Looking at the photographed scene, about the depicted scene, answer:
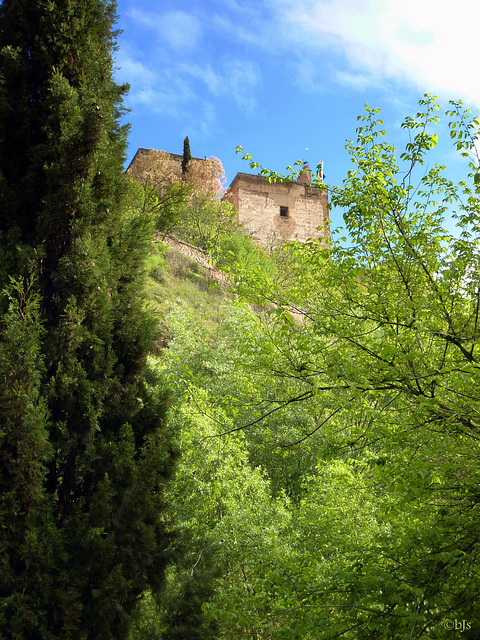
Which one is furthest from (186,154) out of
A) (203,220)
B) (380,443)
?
(380,443)

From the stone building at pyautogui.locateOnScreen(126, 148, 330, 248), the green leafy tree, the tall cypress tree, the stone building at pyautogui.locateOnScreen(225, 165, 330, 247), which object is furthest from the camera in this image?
the stone building at pyautogui.locateOnScreen(225, 165, 330, 247)

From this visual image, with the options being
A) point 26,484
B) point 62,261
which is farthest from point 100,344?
point 26,484

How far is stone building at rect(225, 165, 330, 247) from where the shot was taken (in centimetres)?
4097

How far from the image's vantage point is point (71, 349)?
5.07m

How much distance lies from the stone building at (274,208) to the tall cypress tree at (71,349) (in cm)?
3410

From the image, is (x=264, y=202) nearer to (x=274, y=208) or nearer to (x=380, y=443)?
(x=274, y=208)

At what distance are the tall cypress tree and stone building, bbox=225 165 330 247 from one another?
34097 millimetres

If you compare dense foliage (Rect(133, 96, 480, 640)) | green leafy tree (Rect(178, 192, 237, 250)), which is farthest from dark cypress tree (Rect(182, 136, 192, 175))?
dense foliage (Rect(133, 96, 480, 640))

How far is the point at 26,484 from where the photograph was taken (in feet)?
14.5

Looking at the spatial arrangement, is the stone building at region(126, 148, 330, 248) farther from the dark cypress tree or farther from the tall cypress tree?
the tall cypress tree

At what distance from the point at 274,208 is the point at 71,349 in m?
38.4

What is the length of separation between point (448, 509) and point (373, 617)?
49.0 inches

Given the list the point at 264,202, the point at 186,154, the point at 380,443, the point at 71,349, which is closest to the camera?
the point at 71,349

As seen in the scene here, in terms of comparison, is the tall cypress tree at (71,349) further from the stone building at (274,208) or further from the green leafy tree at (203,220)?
the stone building at (274,208)
